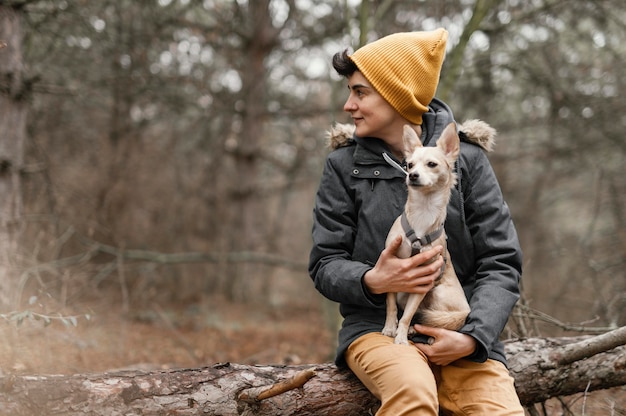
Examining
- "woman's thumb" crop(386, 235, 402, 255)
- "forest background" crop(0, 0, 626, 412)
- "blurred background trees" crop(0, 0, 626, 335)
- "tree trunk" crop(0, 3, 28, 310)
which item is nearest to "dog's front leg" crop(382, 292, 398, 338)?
"woman's thumb" crop(386, 235, 402, 255)

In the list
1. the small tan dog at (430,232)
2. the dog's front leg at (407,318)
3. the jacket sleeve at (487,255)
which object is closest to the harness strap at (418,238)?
the small tan dog at (430,232)

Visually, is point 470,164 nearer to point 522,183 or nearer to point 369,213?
point 369,213

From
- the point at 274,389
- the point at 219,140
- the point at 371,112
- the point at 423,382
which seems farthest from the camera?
the point at 219,140

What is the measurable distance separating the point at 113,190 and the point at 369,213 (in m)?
8.30

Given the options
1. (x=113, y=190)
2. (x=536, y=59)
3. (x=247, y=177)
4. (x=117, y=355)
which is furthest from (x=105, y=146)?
(x=536, y=59)

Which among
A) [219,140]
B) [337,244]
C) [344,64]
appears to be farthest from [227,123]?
[337,244]

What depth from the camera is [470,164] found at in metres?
3.29

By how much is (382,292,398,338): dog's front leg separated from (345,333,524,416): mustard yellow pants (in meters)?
0.03

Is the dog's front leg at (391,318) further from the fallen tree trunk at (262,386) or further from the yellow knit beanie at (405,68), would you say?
the yellow knit beanie at (405,68)

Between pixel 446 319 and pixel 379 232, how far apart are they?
22.6 inches

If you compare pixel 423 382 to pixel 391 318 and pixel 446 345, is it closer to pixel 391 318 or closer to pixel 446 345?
pixel 446 345

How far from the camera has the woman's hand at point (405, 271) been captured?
114 inches

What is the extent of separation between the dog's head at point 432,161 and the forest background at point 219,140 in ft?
7.11

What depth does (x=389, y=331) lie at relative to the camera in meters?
3.02
